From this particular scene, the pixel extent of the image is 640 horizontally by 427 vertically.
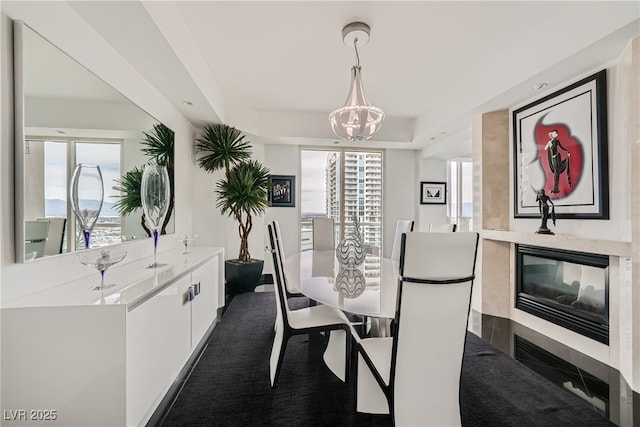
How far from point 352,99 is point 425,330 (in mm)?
2393

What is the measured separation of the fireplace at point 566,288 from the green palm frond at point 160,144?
13.1 ft

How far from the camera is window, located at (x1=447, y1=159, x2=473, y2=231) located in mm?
6398

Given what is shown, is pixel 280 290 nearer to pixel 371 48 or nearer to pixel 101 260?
pixel 101 260

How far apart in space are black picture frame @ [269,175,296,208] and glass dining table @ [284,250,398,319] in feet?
8.11

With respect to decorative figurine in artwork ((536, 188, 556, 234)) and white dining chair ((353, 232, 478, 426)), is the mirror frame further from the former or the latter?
decorative figurine in artwork ((536, 188, 556, 234))

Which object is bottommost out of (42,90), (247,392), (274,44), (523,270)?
(247,392)

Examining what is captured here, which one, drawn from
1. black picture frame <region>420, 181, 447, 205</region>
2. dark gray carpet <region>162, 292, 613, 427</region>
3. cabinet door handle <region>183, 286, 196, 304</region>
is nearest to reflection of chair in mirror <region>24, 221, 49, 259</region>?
cabinet door handle <region>183, 286, 196, 304</region>

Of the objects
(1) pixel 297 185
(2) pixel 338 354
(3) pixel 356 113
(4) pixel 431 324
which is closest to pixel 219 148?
(1) pixel 297 185

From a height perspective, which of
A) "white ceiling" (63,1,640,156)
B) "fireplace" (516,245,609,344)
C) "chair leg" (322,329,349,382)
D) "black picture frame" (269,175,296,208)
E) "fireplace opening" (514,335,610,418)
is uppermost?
"white ceiling" (63,1,640,156)

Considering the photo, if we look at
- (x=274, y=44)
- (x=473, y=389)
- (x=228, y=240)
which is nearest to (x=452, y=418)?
(x=473, y=389)

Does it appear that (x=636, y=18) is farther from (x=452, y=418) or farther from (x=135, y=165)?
(x=135, y=165)

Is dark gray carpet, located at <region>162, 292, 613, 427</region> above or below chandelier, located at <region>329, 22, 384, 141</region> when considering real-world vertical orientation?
below

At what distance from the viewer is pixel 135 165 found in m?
2.34

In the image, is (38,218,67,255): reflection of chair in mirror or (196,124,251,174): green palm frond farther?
(196,124,251,174): green palm frond
